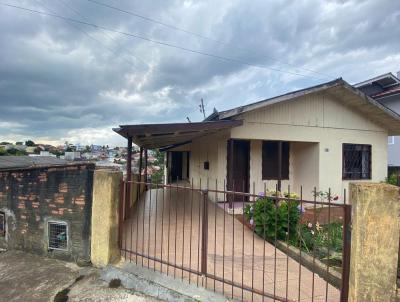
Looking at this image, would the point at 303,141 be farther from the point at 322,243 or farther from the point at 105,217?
the point at 105,217

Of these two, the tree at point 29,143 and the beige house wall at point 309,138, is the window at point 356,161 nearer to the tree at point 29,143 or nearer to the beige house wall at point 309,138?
the beige house wall at point 309,138

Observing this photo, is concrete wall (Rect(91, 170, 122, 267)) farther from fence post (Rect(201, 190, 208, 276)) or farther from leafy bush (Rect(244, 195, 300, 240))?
leafy bush (Rect(244, 195, 300, 240))

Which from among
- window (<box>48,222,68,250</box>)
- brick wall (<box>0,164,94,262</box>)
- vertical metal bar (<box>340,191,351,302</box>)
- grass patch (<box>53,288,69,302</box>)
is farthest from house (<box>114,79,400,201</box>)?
vertical metal bar (<box>340,191,351,302</box>)

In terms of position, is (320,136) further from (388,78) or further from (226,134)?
(388,78)

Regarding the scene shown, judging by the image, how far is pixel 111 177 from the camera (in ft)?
16.5

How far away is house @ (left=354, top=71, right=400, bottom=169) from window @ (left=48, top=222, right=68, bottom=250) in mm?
15929

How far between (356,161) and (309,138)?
8.51 ft

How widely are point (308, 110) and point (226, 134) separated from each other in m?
3.08

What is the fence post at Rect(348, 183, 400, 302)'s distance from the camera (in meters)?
3.04

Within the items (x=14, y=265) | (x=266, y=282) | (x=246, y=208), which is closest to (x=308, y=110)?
(x=246, y=208)

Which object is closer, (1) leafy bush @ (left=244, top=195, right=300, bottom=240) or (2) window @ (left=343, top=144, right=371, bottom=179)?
(1) leafy bush @ (left=244, top=195, right=300, bottom=240)

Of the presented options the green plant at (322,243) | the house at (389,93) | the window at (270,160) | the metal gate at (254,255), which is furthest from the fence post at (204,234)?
the house at (389,93)

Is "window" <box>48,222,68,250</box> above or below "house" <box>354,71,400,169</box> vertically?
below

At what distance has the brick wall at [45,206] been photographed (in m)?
5.38
